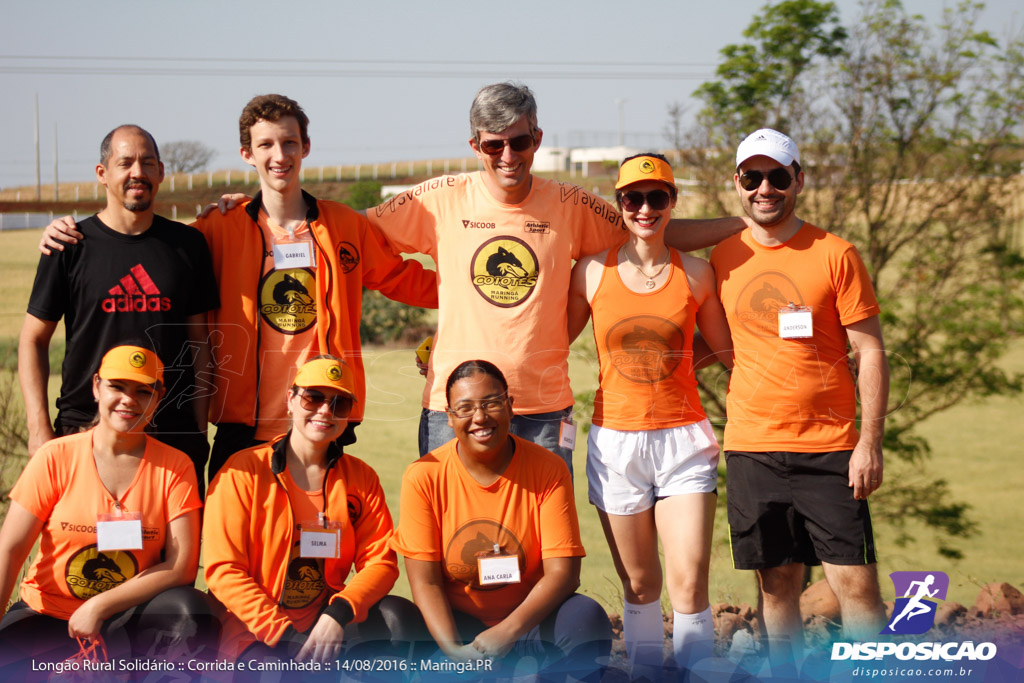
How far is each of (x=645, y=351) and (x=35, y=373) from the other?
284cm

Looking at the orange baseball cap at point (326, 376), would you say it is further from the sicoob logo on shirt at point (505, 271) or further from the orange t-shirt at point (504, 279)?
the sicoob logo on shirt at point (505, 271)

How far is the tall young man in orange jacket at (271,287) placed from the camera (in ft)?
13.8

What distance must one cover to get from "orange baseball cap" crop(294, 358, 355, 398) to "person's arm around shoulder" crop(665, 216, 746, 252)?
171 cm

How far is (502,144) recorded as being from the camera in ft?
13.8

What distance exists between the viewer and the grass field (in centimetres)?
1302

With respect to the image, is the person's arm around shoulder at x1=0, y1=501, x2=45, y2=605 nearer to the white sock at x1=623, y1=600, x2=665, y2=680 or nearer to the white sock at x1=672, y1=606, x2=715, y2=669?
the white sock at x1=623, y1=600, x2=665, y2=680

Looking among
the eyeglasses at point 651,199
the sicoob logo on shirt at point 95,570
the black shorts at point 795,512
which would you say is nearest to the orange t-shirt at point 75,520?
the sicoob logo on shirt at point 95,570

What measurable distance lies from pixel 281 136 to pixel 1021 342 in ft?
41.7

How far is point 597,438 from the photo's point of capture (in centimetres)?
422

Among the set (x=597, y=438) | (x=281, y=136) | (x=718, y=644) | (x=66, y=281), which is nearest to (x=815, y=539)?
(x=597, y=438)

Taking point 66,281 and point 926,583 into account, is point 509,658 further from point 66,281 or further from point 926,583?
point 66,281

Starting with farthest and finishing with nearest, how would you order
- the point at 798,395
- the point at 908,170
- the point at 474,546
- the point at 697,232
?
the point at 908,170 → the point at 697,232 → the point at 798,395 → the point at 474,546

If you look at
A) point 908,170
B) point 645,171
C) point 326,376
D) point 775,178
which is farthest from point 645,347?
point 908,170

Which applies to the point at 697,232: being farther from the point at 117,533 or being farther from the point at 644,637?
the point at 117,533
